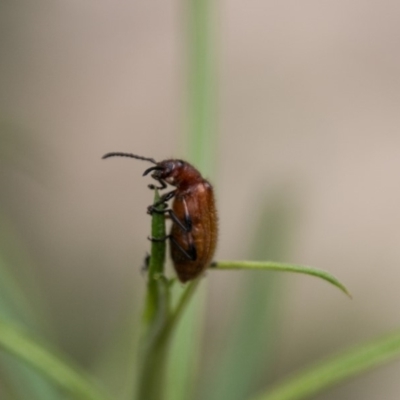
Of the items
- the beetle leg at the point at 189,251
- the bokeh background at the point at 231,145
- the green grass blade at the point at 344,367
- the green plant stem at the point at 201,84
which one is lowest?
the bokeh background at the point at 231,145

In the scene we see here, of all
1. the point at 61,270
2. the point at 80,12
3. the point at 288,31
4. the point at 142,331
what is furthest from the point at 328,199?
the point at 142,331

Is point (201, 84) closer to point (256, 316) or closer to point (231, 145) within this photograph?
point (256, 316)

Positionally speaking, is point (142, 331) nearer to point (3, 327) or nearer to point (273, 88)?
point (3, 327)

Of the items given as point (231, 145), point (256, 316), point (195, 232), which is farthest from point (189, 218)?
point (231, 145)

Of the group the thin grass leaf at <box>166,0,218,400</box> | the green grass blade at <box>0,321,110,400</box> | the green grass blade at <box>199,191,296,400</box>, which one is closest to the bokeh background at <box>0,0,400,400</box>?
the green grass blade at <box>199,191,296,400</box>

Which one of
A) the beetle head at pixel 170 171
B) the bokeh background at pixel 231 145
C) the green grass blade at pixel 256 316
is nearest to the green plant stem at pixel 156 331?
the beetle head at pixel 170 171

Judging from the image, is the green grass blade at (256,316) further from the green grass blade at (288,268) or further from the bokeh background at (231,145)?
the bokeh background at (231,145)

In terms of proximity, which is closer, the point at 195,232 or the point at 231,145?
the point at 195,232

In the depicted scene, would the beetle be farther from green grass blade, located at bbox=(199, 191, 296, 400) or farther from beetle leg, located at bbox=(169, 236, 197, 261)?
green grass blade, located at bbox=(199, 191, 296, 400)
